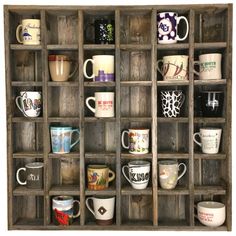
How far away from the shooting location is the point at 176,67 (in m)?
1.90

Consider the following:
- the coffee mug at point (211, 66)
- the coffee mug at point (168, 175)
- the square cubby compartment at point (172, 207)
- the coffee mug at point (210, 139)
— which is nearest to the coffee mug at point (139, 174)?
the coffee mug at point (168, 175)

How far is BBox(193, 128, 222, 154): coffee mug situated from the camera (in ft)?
6.27

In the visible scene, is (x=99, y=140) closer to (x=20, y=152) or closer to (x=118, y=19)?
(x=20, y=152)

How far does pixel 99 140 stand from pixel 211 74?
2.16ft

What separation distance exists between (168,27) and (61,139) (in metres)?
0.76

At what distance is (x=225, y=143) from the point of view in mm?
1932

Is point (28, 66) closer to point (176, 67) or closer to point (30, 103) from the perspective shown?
point (30, 103)

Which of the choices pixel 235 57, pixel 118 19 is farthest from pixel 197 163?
pixel 118 19

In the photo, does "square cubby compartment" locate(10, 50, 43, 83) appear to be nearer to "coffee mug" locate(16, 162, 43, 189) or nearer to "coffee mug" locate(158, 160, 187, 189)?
"coffee mug" locate(16, 162, 43, 189)

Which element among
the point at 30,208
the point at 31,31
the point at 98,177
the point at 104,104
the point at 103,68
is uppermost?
the point at 31,31

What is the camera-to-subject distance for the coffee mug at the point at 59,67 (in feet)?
6.30

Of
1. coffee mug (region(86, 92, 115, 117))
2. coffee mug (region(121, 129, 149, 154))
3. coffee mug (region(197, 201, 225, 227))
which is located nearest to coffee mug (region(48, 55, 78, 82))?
coffee mug (region(86, 92, 115, 117))

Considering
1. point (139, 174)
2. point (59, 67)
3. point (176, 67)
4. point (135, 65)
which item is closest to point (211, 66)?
point (176, 67)

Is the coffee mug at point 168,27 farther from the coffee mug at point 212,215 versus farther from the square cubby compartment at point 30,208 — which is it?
the square cubby compartment at point 30,208
